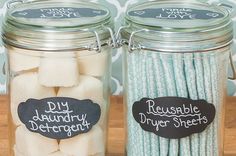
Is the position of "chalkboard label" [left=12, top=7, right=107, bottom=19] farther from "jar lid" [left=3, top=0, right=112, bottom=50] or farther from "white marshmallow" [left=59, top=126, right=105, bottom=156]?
"white marshmallow" [left=59, top=126, right=105, bottom=156]

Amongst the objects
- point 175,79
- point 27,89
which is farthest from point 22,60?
point 175,79

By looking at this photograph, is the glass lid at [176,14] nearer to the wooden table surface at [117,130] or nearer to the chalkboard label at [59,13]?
the chalkboard label at [59,13]

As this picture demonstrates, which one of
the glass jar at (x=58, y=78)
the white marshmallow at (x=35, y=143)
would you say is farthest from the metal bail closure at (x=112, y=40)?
the white marshmallow at (x=35, y=143)

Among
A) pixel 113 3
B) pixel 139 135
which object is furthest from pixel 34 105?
pixel 113 3

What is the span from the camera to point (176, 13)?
0.62 metres

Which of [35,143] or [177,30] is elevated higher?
[177,30]

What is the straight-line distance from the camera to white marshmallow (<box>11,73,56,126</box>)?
576 mm

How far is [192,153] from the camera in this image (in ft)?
1.94

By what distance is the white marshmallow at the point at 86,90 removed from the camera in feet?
1.89

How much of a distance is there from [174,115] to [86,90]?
96mm

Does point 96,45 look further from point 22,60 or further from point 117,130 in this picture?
point 117,130

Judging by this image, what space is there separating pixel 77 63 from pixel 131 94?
69 mm

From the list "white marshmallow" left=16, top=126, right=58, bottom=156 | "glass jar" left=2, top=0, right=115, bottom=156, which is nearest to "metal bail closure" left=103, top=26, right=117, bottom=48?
"glass jar" left=2, top=0, right=115, bottom=156

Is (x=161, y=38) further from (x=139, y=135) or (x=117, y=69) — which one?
(x=117, y=69)
